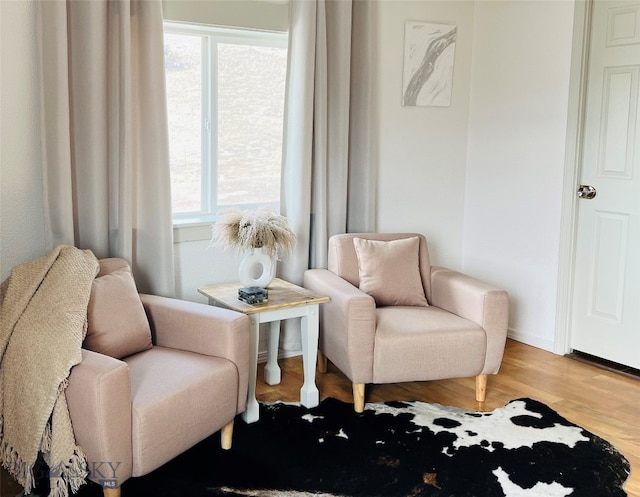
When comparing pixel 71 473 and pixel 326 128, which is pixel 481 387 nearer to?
pixel 326 128

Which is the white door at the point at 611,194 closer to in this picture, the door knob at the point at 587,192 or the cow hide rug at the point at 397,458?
the door knob at the point at 587,192

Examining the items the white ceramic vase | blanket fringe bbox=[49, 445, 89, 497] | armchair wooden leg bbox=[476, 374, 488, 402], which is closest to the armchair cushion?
blanket fringe bbox=[49, 445, 89, 497]

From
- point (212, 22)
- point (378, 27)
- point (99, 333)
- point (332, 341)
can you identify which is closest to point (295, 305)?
point (332, 341)

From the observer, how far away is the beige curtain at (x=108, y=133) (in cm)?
296

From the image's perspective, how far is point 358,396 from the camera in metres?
3.22

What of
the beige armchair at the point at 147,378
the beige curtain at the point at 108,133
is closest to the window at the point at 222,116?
the beige curtain at the point at 108,133

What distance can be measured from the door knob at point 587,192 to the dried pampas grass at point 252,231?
1.71m

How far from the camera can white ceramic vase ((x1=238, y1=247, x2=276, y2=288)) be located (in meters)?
3.27

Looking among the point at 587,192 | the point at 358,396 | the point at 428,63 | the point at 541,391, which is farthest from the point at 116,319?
the point at 587,192

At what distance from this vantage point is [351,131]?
3.95 meters

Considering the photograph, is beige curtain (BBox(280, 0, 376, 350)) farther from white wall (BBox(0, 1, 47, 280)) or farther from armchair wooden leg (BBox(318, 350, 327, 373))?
white wall (BBox(0, 1, 47, 280))

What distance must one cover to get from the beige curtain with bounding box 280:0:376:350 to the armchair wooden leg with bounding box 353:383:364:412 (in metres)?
0.78

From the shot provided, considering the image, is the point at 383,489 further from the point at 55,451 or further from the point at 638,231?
the point at 638,231

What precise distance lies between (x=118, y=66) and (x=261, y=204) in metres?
1.11
